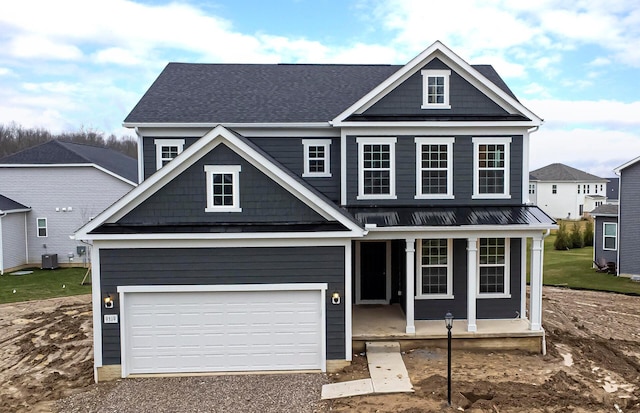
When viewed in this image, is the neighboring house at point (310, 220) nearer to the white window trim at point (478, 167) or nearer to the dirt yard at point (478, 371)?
the white window trim at point (478, 167)

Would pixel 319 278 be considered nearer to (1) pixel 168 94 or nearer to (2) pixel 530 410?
(2) pixel 530 410

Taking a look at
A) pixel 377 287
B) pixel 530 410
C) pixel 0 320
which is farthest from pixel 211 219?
pixel 0 320

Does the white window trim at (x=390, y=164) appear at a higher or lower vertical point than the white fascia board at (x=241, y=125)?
lower

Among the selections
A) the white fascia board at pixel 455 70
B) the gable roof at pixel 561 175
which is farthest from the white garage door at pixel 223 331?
the gable roof at pixel 561 175

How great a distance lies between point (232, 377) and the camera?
35.1 feet

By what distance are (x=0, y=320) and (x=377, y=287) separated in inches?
504

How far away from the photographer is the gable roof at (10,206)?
24.3 metres

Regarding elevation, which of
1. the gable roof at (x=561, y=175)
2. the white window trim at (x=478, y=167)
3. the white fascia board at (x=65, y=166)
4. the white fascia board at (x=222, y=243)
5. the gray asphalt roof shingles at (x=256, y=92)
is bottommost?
the white fascia board at (x=222, y=243)

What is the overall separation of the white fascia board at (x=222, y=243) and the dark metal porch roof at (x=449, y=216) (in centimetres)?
167

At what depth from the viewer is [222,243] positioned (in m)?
10.8

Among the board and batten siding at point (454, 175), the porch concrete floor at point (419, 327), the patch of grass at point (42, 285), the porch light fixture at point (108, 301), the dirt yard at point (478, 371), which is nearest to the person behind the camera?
the dirt yard at point (478, 371)

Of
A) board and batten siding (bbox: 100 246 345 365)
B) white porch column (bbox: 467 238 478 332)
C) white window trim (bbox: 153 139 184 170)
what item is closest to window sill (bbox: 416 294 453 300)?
white porch column (bbox: 467 238 478 332)

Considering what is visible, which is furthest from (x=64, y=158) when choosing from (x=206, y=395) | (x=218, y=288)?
(x=206, y=395)

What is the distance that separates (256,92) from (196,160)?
19.5 ft
